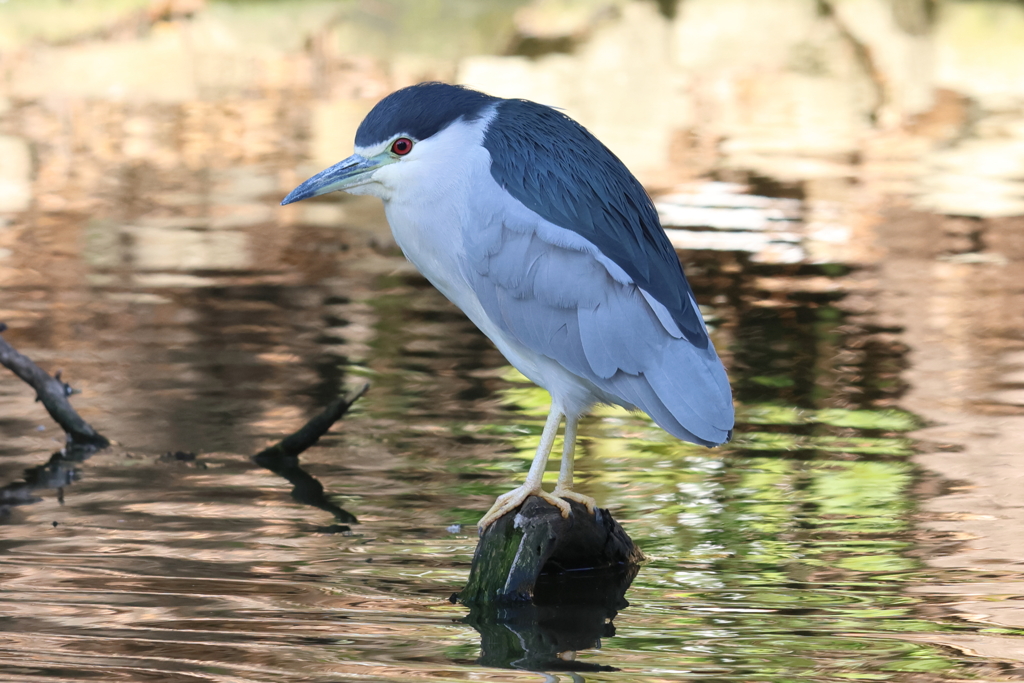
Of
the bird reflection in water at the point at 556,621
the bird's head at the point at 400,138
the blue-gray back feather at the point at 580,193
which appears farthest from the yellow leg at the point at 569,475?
the bird's head at the point at 400,138

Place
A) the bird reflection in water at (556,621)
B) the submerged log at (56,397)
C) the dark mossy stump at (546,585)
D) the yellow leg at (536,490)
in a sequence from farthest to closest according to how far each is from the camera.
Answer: the submerged log at (56,397) → the yellow leg at (536,490) → the dark mossy stump at (546,585) → the bird reflection in water at (556,621)

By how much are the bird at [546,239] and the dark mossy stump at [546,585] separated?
0.11m

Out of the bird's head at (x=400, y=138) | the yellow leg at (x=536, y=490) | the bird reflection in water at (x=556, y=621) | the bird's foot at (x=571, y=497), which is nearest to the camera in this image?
the bird reflection in water at (x=556, y=621)

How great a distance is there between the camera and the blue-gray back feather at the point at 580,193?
479 centimetres

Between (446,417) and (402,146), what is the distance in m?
2.69

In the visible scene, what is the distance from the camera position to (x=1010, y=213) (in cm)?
1334

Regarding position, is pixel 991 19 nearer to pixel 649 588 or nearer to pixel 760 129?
pixel 760 129

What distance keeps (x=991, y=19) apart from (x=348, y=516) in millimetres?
23389

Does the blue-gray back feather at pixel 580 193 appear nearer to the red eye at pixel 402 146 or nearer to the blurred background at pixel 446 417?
the red eye at pixel 402 146

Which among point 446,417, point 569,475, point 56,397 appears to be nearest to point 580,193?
point 569,475

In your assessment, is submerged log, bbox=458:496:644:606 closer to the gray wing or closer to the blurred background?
the blurred background

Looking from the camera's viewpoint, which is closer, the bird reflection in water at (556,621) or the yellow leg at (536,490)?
the bird reflection in water at (556,621)

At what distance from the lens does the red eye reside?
15.8 feet

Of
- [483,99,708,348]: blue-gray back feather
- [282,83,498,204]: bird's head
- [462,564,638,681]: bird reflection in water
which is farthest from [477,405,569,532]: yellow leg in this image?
[282,83,498,204]: bird's head
